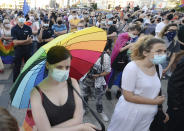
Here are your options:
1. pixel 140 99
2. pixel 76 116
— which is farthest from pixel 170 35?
pixel 76 116

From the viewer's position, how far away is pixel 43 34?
600 centimetres

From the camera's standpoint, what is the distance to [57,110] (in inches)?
62.4

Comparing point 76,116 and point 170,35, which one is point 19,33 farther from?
point 170,35

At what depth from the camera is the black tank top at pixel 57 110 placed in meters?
1.56

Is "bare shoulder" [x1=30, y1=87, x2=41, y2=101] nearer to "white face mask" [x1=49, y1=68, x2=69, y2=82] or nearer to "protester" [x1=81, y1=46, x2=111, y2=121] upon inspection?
"white face mask" [x1=49, y1=68, x2=69, y2=82]

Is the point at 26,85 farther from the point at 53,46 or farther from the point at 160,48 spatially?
the point at 160,48

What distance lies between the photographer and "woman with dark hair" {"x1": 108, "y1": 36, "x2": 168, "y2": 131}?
2078mm

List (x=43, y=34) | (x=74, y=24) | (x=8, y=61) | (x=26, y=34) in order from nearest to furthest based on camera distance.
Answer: (x=26, y=34) → (x=43, y=34) → (x=8, y=61) → (x=74, y=24)

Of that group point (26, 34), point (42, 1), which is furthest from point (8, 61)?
point (42, 1)

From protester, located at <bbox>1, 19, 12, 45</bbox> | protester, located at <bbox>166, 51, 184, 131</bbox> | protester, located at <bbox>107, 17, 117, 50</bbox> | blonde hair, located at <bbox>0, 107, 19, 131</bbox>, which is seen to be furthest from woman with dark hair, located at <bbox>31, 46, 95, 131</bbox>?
protester, located at <bbox>1, 19, 12, 45</bbox>

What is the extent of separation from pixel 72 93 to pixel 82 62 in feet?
1.63

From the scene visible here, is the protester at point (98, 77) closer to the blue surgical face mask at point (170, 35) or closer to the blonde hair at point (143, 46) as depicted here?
the blonde hair at point (143, 46)

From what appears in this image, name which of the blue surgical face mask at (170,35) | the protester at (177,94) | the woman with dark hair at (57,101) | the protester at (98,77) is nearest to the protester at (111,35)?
the protester at (98,77)

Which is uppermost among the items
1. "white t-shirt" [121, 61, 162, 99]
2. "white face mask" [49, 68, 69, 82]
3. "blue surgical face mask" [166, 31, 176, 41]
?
"blue surgical face mask" [166, 31, 176, 41]
